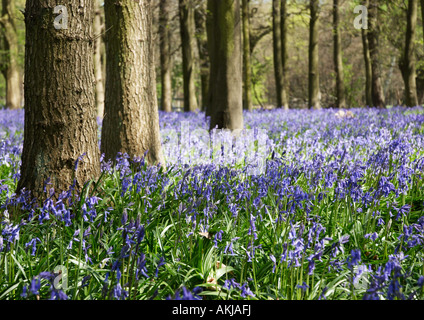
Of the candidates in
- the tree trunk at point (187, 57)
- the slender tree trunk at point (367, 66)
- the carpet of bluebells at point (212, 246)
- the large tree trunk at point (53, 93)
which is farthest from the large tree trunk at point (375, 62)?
the large tree trunk at point (53, 93)

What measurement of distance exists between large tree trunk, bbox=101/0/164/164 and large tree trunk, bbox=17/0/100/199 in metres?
1.77

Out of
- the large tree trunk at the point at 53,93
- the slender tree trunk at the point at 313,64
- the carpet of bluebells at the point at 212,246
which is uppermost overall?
the slender tree trunk at the point at 313,64

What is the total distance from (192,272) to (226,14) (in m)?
7.62

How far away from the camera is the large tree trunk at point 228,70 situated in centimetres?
922

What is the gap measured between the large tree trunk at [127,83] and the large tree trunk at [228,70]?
11.7ft

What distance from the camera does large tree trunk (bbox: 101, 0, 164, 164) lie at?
18.5 feet

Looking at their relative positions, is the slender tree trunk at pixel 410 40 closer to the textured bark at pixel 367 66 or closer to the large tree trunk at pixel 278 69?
the large tree trunk at pixel 278 69

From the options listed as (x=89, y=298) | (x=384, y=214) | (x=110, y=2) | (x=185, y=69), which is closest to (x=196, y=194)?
(x=89, y=298)

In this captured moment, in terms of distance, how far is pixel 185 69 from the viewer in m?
18.1

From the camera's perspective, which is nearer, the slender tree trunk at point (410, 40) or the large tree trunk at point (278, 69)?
the slender tree trunk at point (410, 40)

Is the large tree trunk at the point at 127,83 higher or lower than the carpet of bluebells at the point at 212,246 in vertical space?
higher

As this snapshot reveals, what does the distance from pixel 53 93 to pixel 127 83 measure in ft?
6.61

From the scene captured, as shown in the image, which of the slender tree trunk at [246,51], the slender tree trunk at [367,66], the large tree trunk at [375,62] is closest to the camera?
the slender tree trunk at [246,51]

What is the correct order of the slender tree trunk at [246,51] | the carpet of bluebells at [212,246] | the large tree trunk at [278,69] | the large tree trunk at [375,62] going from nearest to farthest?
the carpet of bluebells at [212,246] → the slender tree trunk at [246,51] → the large tree trunk at [278,69] → the large tree trunk at [375,62]
